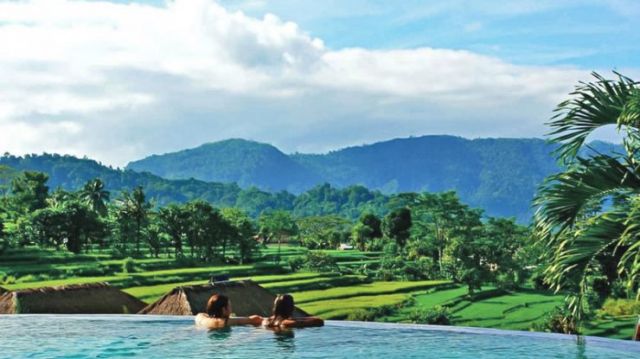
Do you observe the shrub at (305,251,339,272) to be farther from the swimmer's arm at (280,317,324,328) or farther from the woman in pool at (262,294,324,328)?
the woman in pool at (262,294,324,328)

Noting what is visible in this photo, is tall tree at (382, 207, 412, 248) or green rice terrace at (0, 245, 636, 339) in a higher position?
tall tree at (382, 207, 412, 248)

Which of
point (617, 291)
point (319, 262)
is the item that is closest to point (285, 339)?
point (617, 291)

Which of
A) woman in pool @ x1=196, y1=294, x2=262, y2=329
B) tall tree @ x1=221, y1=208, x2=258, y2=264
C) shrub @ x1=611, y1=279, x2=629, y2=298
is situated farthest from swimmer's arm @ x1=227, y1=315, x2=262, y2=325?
tall tree @ x1=221, y1=208, x2=258, y2=264

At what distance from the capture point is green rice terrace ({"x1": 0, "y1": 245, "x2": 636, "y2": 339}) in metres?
26.5

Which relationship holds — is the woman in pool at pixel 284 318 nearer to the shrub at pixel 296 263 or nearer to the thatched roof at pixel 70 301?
the thatched roof at pixel 70 301

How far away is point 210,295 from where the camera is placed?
13.2 metres

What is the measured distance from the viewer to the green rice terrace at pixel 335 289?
2654cm

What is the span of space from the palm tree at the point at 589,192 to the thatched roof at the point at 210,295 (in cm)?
711

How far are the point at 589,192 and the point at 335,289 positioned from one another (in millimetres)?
27166

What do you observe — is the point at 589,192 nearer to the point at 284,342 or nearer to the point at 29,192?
the point at 284,342

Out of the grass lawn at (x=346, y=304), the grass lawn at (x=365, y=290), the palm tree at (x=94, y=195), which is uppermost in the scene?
the palm tree at (x=94, y=195)

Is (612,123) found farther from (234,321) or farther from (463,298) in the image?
(463,298)

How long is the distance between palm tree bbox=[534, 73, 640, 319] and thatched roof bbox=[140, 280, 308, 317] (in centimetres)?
711

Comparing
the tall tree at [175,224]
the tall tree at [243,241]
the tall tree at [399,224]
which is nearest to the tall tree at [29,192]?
the tall tree at [175,224]
